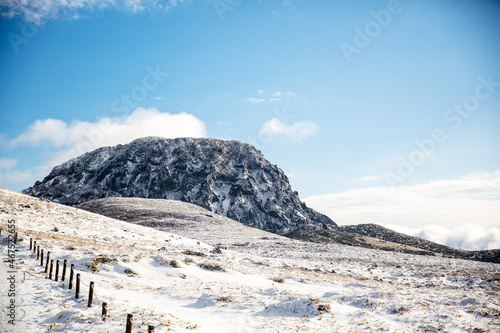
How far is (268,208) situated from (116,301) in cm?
16372

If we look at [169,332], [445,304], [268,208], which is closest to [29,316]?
[169,332]

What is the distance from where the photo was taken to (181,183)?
174875 millimetres

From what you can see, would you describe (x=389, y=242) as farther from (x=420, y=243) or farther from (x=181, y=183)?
(x=181, y=183)

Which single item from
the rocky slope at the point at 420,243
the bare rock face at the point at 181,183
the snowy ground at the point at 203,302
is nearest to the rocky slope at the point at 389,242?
the rocky slope at the point at 420,243

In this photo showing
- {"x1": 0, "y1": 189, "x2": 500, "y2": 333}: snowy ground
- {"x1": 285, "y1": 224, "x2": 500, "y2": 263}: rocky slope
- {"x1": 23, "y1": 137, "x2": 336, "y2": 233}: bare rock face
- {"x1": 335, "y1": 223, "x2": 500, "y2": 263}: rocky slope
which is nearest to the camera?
{"x1": 0, "y1": 189, "x2": 500, "y2": 333}: snowy ground

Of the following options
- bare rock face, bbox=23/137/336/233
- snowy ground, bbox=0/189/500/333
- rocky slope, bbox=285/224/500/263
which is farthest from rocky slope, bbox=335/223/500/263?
snowy ground, bbox=0/189/500/333

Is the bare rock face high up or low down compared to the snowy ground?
up

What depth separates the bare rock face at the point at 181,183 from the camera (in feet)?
534

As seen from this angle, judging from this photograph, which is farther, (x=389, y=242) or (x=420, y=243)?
(x=420, y=243)

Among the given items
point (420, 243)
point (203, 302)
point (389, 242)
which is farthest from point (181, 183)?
point (203, 302)

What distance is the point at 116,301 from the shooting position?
521 inches

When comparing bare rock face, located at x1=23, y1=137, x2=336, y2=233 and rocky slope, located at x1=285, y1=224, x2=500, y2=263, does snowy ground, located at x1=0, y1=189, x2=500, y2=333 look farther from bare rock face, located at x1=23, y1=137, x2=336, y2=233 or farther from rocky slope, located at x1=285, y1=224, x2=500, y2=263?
bare rock face, located at x1=23, y1=137, x2=336, y2=233

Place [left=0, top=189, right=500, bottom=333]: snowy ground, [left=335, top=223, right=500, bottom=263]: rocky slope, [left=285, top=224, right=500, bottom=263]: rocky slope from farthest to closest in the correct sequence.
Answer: [left=285, top=224, right=500, bottom=263]: rocky slope → [left=335, top=223, right=500, bottom=263]: rocky slope → [left=0, top=189, right=500, bottom=333]: snowy ground

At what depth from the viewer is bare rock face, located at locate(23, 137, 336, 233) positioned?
162625 millimetres
